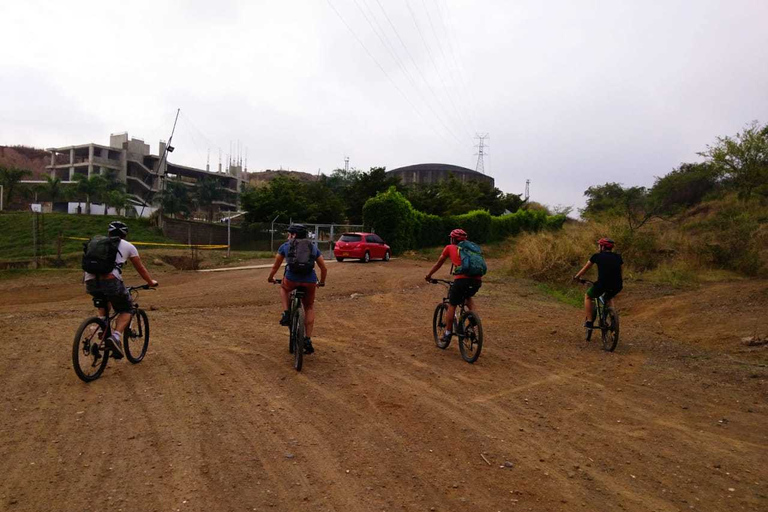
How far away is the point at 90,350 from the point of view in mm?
5742

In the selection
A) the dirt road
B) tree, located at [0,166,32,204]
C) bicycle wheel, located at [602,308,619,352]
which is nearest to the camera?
the dirt road

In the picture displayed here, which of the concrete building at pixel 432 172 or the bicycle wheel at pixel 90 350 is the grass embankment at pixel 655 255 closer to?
the bicycle wheel at pixel 90 350

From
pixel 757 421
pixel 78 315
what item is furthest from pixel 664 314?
pixel 78 315

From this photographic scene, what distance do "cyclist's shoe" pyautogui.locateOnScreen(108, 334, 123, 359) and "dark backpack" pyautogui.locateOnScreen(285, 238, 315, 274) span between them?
6.39 feet

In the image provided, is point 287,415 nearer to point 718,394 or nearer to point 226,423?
point 226,423

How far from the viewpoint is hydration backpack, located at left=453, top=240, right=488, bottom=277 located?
7371 millimetres

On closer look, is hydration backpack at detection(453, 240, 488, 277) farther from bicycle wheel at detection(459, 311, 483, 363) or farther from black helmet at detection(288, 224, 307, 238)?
black helmet at detection(288, 224, 307, 238)

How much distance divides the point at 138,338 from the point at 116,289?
1.04 meters

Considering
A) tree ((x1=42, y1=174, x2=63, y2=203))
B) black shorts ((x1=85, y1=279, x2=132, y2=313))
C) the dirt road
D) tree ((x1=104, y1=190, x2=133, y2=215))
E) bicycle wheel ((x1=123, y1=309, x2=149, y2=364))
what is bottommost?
the dirt road

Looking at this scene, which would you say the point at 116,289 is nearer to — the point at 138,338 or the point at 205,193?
the point at 138,338

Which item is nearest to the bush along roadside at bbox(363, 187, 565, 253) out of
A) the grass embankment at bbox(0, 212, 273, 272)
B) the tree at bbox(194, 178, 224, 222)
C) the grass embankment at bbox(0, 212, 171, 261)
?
the grass embankment at bbox(0, 212, 273, 272)

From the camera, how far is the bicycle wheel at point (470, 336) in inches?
284

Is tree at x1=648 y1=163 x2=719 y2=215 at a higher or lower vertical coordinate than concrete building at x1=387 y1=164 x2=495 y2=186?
lower

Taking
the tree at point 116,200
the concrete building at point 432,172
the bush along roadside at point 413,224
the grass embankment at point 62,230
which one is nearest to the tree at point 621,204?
the bush along roadside at point 413,224
